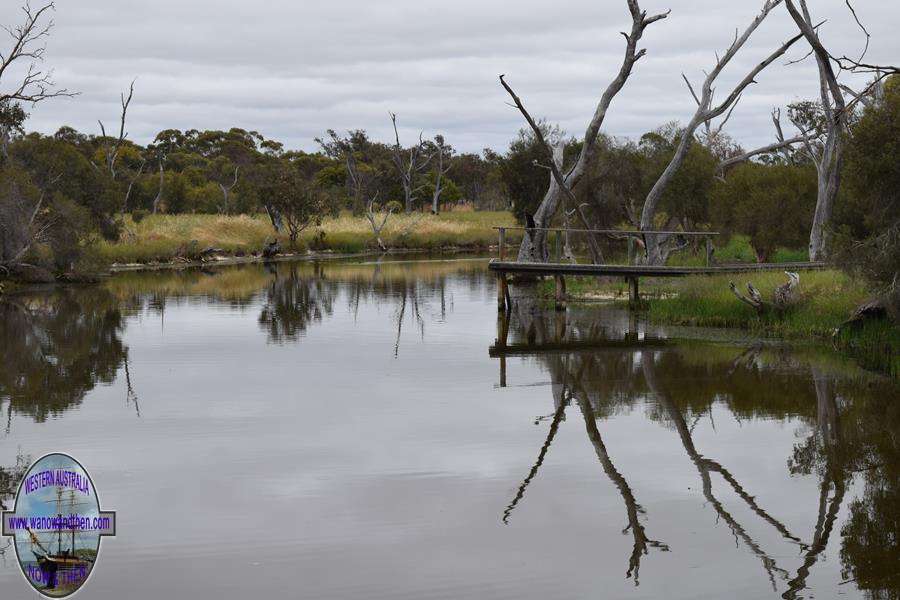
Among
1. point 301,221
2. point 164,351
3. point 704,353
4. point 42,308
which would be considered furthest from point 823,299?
point 301,221

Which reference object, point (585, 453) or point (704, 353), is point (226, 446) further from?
point (704, 353)

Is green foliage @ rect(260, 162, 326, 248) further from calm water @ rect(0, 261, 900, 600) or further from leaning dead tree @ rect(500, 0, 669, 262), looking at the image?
calm water @ rect(0, 261, 900, 600)

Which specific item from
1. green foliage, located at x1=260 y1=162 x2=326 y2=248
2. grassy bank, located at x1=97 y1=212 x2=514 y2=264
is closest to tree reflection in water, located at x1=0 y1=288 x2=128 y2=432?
grassy bank, located at x1=97 y1=212 x2=514 y2=264

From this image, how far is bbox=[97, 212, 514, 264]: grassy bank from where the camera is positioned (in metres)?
54.4

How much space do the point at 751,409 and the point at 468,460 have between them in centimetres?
508

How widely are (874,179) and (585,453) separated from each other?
29.7 feet

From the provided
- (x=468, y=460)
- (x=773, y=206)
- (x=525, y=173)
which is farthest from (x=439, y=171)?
(x=468, y=460)

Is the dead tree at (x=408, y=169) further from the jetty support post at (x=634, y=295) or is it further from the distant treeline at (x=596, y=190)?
the jetty support post at (x=634, y=295)

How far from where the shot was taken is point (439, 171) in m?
83.2

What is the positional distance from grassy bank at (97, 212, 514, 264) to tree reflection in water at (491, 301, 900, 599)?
2651 cm

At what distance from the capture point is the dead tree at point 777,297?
23.2 meters

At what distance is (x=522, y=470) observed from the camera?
12664 millimetres

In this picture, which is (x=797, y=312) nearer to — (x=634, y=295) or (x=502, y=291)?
(x=634, y=295)
